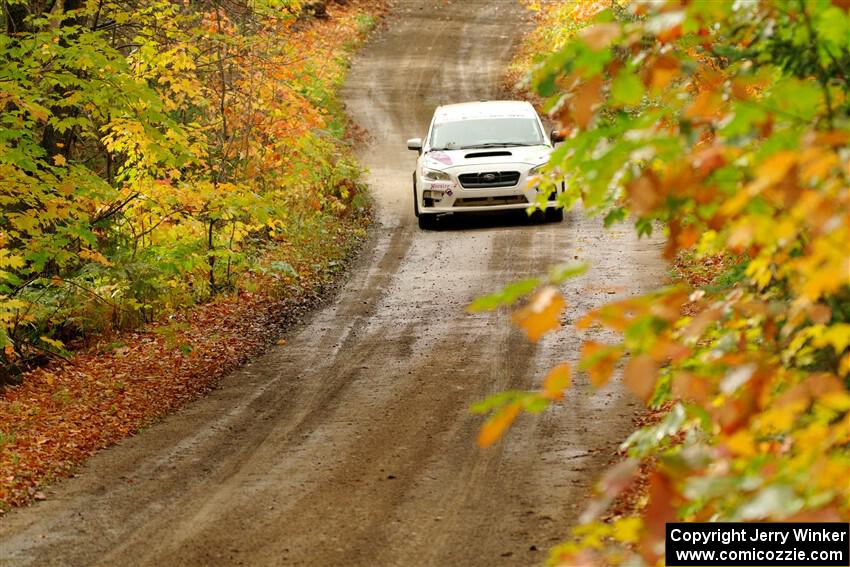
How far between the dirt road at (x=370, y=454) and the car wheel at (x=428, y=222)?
8.99 ft

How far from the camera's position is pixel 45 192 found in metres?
11.1

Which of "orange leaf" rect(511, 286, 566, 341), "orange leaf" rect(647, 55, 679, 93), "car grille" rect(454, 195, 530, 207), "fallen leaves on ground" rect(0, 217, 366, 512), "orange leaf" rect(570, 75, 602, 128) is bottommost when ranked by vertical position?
"fallen leaves on ground" rect(0, 217, 366, 512)

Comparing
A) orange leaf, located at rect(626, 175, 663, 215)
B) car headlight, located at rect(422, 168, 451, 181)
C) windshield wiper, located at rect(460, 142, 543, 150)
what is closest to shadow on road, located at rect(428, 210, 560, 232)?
car headlight, located at rect(422, 168, 451, 181)

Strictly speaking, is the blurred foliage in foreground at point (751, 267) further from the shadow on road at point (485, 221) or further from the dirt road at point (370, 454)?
the shadow on road at point (485, 221)

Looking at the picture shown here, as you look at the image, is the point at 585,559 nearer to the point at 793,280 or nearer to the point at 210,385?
the point at 793,280

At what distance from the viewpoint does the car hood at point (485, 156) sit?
57.8ft

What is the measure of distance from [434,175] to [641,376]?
15225mm

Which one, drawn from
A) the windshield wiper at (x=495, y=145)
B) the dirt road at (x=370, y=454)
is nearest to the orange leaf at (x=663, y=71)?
the dirt road at (x=370, y=454)

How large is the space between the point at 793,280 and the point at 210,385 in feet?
28.0

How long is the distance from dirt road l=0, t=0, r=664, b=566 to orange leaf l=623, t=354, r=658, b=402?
303 cm

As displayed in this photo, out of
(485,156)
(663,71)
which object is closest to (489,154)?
(485,156)

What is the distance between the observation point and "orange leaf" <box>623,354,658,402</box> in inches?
106

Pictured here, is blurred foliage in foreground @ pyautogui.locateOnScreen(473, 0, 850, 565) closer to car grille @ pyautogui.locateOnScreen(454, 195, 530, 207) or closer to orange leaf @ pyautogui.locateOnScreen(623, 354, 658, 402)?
orange leaf @ pyautogui.locateOnScreen(623, 354, 658, 402)

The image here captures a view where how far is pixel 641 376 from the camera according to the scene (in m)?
2.71
